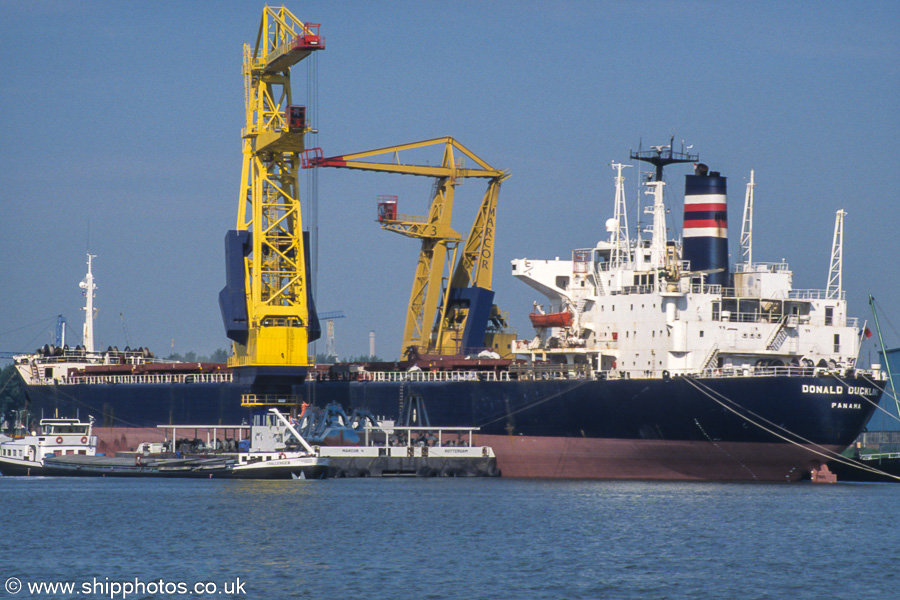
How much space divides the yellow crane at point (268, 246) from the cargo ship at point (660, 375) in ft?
7.04

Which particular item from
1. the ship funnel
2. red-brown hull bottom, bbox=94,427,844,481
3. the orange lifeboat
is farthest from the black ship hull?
the ship funnel

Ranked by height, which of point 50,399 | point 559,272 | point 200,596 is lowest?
point 200,596

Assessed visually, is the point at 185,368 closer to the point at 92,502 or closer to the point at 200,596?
the point at 92,502

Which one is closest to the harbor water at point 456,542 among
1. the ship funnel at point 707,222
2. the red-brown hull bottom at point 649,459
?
the red-brown hull bottom at point 649,459

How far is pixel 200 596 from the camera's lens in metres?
23.7

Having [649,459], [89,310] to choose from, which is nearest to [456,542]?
[649,459]

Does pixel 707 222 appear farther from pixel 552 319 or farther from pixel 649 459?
pixel 649 459

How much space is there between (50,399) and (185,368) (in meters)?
9.17

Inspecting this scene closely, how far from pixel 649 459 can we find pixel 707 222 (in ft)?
28.8

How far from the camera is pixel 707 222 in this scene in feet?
152

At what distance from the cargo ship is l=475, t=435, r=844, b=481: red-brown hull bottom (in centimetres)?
5

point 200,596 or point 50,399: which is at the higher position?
point 50,399

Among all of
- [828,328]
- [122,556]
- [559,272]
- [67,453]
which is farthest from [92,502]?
[828,328]

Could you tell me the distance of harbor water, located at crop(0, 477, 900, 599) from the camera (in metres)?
24.8
